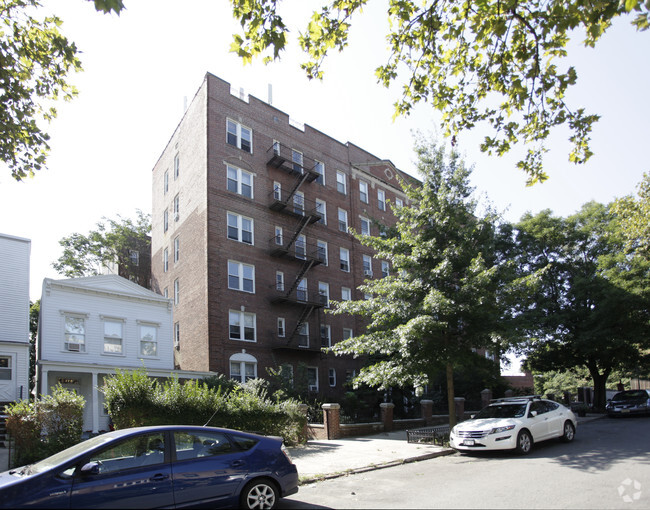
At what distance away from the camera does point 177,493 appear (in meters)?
6.23

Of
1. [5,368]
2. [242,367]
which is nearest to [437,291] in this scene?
[242,367]

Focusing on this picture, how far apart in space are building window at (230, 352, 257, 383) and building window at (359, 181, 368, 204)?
1539 cm

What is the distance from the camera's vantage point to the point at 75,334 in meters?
22.7

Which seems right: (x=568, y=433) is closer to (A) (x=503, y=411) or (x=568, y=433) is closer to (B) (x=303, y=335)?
(A) (x=503, y=411)

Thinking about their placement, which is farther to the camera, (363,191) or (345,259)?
(363,191)

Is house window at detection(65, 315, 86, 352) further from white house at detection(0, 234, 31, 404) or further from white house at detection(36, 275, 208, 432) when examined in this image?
white house at detection(0, 234, 31, 404)

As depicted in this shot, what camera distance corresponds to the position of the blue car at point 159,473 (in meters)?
5.59

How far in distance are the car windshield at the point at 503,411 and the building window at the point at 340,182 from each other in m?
22.5

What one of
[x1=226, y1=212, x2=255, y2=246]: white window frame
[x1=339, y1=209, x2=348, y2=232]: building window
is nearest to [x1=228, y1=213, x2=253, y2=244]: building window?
[x1=226, y1=212, x2=255, y2=246]: white window frame

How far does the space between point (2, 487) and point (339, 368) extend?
85.0ft

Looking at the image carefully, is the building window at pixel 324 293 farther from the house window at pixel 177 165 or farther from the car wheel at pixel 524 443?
the car wheel at pixel 524 443

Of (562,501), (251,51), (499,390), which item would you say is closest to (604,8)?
(251,51)

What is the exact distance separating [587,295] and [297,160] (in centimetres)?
1973

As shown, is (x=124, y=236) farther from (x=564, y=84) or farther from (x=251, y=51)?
(x=564, y=84)
